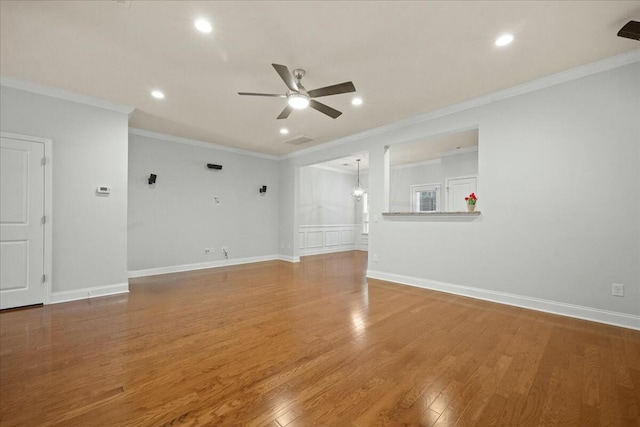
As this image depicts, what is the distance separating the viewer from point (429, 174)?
8.42 metres

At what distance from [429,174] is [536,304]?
5427 mm

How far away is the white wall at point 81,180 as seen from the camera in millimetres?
3816

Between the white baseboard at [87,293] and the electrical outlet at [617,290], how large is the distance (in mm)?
6479

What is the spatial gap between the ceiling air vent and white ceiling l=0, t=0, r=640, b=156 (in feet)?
5.75

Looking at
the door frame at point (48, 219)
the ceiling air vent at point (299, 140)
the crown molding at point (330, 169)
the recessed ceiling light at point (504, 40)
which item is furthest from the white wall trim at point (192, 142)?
the recessed ceiling light at point (504, 40)

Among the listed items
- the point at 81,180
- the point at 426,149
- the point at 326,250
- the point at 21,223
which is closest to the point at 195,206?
the point at 81,180

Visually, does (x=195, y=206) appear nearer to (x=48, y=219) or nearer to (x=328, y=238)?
(x=48, y=219)

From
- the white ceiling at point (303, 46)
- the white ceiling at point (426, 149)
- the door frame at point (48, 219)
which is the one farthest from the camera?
the white ceiling at point (426, 149)

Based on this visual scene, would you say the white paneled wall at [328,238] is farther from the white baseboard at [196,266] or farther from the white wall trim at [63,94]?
the white wall trim at [63,94]

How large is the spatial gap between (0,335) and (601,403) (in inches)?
201

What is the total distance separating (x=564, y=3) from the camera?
228 cm

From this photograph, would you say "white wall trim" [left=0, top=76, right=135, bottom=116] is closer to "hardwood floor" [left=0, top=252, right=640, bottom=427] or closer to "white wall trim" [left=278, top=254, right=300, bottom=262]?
"hardwood floor" [left=0, top=252, right=640, bottom=427]

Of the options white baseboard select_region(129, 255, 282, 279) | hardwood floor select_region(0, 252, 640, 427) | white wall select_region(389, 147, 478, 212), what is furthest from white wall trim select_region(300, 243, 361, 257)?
hardwood floor select_region(0, 252, 640, 427)

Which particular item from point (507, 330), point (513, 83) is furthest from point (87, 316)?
point (513, 83)
